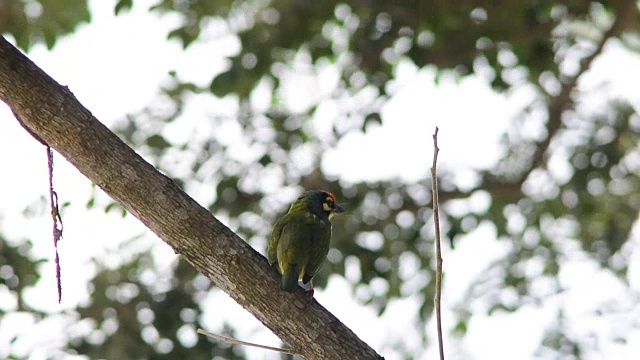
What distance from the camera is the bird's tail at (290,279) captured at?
10.7 feet

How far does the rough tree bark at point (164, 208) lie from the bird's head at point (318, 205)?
116cm

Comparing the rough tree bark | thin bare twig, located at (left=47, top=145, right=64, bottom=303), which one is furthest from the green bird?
thin bare twig, located at (left=47, top=145, right=64, bottom=303)

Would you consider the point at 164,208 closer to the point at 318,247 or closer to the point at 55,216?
the point at 55,216

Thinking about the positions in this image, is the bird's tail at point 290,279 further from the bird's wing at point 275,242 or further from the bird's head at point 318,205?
the bird's head at point 318,205

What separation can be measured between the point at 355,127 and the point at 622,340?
2.99 metres

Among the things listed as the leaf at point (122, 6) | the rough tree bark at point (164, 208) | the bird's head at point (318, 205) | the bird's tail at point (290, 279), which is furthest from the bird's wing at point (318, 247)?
the leaf at point (122, 6)

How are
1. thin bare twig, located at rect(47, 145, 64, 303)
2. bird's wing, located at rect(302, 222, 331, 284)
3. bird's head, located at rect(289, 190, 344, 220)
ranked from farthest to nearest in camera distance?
bird's head, located at rect(289, 190, 344, 220)
bird's wing, located at rect(302, 222, 331, 284)
thin bare twig, located at rect(47, 145, 64, 303)

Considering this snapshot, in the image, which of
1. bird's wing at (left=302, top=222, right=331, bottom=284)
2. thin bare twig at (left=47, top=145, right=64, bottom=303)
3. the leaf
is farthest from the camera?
the leaf

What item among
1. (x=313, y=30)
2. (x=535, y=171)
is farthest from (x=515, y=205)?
(x=313, y=30)

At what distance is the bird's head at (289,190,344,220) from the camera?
4.49 meters

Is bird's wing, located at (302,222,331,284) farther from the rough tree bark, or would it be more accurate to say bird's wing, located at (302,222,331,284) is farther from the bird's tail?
the rough tree bark

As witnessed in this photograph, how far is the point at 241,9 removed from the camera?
24.9ft

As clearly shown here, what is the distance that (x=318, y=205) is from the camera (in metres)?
4.59

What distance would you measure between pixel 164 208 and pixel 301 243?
85 cm
